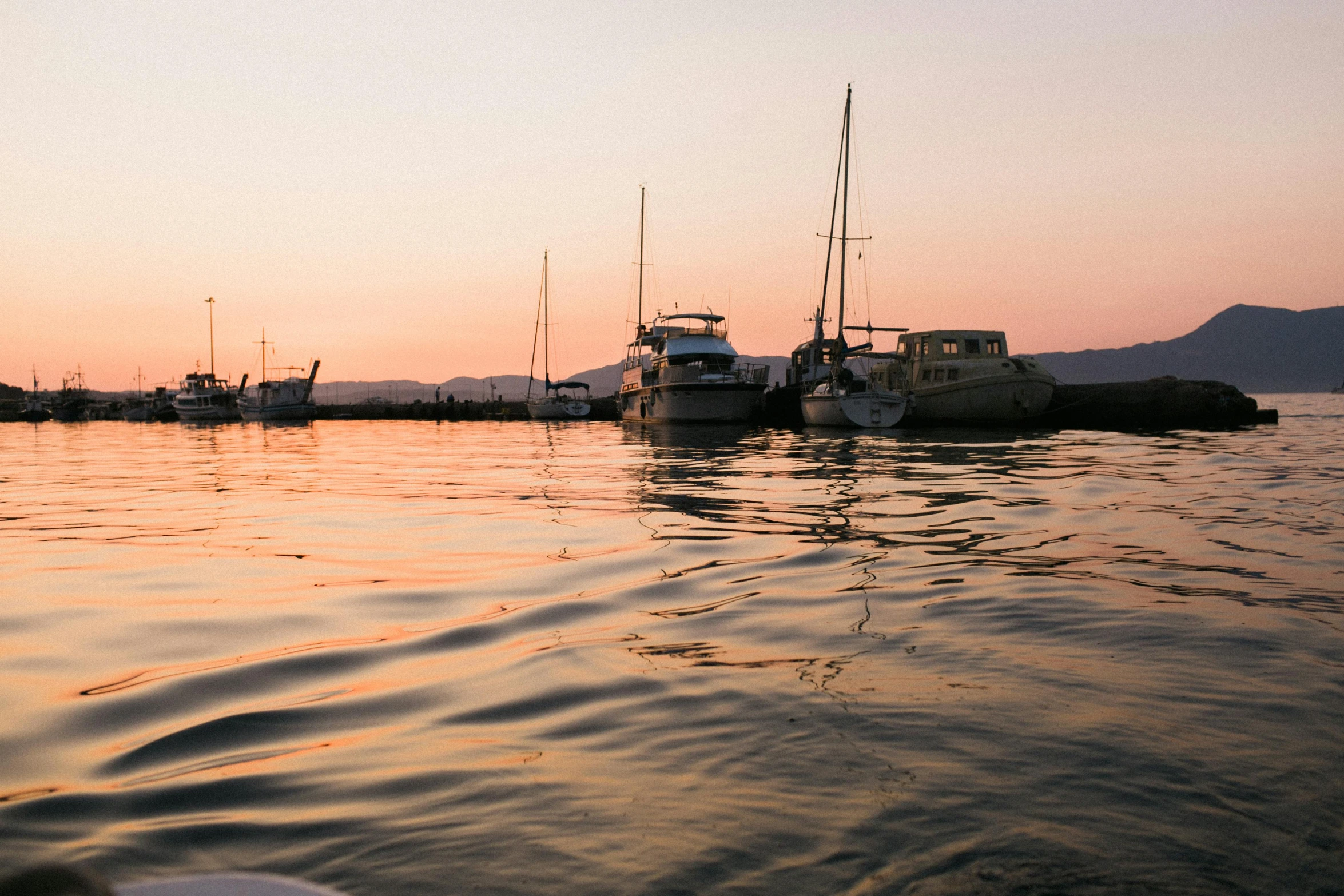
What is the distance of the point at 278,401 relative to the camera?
7638 centimetres

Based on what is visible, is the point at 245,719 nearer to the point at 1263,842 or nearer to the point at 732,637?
the point at 732,637

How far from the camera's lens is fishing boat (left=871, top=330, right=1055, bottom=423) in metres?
39.2

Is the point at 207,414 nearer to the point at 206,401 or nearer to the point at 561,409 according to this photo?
the point at 206,401

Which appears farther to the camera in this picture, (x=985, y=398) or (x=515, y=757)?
(x=985, y=398)

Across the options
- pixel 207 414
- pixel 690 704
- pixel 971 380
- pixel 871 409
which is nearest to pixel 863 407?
pixel 871 409

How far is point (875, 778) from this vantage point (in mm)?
3281

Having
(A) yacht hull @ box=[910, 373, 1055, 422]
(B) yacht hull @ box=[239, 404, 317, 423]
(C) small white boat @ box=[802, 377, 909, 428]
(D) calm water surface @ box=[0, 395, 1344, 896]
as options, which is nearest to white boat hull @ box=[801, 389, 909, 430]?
(C) small white boat @ box=[802, 377, 909, 428]

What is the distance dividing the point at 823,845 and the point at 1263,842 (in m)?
1.37

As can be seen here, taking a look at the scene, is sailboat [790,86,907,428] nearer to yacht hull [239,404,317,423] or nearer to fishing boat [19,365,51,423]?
yacht hull [239,404,317,423]

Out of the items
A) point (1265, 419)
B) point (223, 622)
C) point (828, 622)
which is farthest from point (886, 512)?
point (1265, 419)

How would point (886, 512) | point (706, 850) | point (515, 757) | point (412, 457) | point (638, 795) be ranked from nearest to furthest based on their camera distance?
point (706, 850)
point (638, 795)
point (515, 757)
point (886, 512)
point (412, 457)

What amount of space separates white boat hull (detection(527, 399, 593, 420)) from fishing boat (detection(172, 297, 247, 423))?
95.9 ft

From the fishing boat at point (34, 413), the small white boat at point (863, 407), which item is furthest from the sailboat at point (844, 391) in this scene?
the fishing boat at point (34, 413)

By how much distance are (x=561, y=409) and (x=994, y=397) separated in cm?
4413
